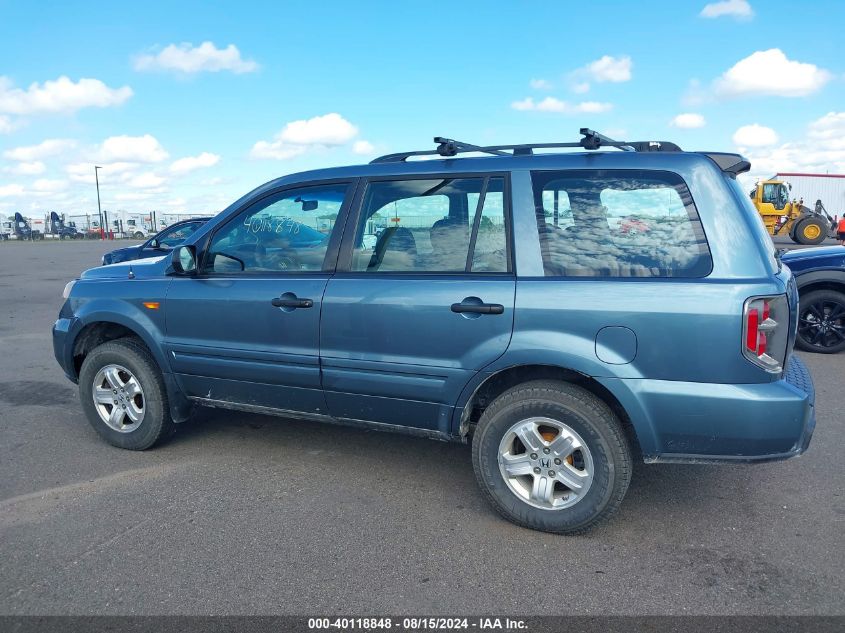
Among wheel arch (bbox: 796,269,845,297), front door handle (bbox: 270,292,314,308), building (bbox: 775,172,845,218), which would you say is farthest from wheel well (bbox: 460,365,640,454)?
building (bbox: 775,172,845,218)

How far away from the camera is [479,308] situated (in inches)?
127

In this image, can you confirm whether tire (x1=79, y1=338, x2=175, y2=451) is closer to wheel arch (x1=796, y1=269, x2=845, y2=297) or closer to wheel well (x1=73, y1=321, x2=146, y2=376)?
wheel well (x1=73, y1=321, x2=146, y2=376)

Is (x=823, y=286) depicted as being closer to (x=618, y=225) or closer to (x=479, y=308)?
(x=618, y=225)

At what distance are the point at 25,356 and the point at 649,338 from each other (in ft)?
23.3

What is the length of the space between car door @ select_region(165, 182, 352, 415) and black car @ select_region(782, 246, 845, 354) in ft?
18.7

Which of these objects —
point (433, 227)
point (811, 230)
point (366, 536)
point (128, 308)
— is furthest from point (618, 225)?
point (811, 230)

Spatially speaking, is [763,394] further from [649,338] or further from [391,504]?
[391,504]

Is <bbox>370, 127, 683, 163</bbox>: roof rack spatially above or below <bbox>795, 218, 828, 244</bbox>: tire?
above

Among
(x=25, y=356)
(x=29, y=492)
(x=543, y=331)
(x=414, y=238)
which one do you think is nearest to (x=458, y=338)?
(x=543, y=331)

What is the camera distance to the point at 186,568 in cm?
294

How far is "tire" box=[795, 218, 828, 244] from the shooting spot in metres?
25.1

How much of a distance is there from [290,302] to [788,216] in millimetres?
27729

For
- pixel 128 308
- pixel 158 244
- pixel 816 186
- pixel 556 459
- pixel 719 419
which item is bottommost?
pixel 556 459

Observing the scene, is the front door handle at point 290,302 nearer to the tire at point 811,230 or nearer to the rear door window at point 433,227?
the rear door window at point 433,227
